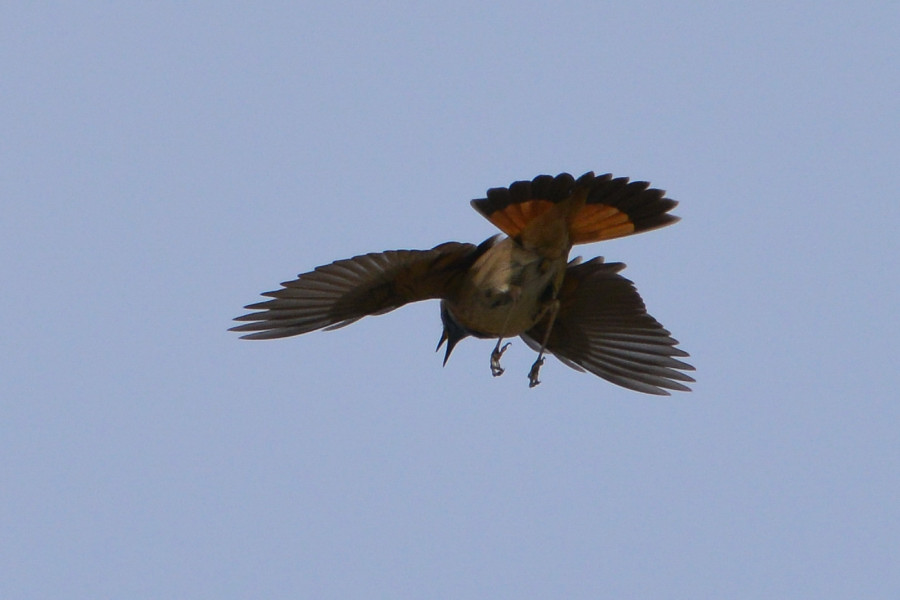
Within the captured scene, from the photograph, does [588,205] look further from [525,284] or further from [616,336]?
[616,336]

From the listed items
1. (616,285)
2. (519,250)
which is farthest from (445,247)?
(616,285)

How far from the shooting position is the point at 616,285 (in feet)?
34.3

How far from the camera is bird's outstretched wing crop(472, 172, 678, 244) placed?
942 cm

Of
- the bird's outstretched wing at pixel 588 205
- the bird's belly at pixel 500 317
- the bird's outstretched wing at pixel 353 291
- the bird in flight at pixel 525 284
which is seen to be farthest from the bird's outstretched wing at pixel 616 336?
the bird's outstretched wing at pixel 353 291

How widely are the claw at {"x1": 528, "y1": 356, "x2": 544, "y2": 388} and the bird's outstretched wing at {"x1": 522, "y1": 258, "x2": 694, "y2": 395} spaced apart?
18.7 inches

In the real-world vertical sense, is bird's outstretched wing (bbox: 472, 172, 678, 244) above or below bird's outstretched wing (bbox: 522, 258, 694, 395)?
above

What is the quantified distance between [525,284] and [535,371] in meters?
0.59

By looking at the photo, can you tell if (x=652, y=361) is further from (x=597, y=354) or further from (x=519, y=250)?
(x=519, y=250)

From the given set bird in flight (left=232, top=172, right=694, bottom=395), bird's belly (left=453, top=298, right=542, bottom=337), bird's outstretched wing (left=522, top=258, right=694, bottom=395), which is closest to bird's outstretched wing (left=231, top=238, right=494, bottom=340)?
bird in flight (left=232, top=172, right=694, bottom=395)

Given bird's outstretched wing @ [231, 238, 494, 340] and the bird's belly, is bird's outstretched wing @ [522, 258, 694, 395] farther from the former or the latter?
bird's outstretched wing @ [231, 238, 494, 340]

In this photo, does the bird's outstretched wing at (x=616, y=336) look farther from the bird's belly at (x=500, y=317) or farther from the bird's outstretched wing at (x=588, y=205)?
the bird's outstretched wing at (x=588, y=205)

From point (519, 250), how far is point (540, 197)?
489mm

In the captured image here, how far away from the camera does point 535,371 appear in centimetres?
1012

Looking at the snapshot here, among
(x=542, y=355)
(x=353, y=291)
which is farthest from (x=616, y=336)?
(x=353, y=291)
